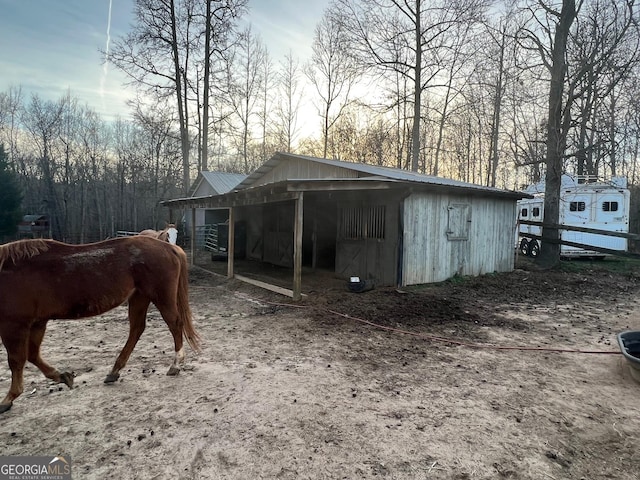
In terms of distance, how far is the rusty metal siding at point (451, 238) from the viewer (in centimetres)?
774

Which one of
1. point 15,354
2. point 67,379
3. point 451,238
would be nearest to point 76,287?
Answer: point 15,354

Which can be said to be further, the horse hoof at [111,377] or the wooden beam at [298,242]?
the wooden beam at [298,242]

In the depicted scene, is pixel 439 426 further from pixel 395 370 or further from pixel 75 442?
pixel 75 442

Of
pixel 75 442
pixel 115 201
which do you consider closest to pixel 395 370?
pixel 75 442

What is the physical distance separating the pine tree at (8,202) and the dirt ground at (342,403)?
60.0ft

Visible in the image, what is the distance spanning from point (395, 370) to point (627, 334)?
2.72 metres

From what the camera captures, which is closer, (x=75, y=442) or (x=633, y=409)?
(x=75, y=442)

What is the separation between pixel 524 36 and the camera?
11.3m

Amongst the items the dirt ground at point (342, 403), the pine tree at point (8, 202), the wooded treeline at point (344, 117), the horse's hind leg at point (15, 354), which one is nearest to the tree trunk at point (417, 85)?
the wooded treeline at point (344, 117)

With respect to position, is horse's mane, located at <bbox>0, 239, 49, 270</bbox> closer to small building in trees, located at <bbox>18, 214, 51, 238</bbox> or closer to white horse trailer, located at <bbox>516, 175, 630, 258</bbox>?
white horse trailer, located at <bbox>516, 175, 630, 258</bbox>

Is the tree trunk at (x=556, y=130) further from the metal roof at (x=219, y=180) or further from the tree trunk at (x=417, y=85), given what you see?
the metal roof at (x=219, y=180)

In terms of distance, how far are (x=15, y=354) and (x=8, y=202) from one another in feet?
71.0

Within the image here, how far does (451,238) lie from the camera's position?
848 cm

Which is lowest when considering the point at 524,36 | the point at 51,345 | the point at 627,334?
the point at 51,345
